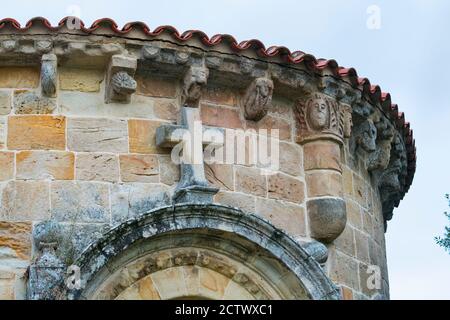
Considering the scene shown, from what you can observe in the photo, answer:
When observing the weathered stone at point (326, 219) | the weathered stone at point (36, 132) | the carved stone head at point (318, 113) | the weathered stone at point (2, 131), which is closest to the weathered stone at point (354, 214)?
the weathered stone at point (326, 219)

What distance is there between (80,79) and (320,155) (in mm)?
1935

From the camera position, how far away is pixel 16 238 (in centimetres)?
704

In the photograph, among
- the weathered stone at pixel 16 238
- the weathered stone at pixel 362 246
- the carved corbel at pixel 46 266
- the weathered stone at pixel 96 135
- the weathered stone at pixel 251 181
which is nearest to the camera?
the carved corbel at pixel 46 266

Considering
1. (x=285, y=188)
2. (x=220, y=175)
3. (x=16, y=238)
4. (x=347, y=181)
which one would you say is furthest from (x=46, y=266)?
(x=347, y=181)

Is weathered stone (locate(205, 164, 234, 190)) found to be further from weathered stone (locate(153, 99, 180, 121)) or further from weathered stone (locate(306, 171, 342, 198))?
weathered stone (locate(306, 171, 342, 198))

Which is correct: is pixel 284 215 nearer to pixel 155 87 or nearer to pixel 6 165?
pixel 155 87

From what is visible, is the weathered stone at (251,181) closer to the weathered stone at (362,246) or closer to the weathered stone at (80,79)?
the weathered stone at (362,246)

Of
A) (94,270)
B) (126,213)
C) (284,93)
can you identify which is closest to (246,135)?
(284,93)

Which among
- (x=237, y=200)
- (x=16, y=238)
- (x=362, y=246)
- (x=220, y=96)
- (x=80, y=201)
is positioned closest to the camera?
(x=16, y=238)

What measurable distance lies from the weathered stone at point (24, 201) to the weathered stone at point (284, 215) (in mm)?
1587

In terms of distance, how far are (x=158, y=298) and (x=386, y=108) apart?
2694 mm

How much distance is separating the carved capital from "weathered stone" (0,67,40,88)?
2.05 metres

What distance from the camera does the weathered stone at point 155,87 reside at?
25.2ft

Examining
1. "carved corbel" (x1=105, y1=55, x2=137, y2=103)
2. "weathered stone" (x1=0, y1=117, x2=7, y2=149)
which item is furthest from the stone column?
"weathered stone" (x1=0, y1=117, x2=7, y2=149)
